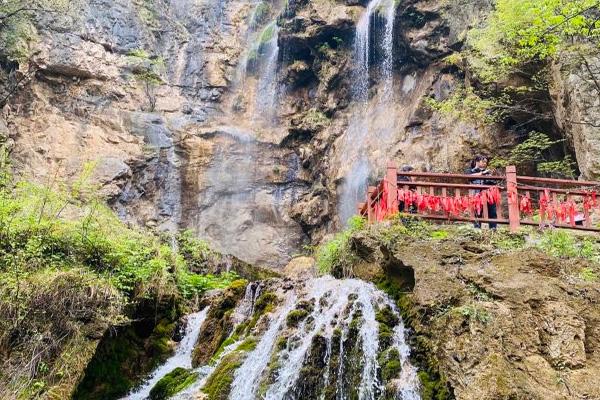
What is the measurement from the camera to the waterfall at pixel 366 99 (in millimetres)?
16062

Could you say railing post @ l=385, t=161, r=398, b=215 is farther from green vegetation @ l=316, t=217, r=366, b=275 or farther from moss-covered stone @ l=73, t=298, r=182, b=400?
moss-covered stone @ l=73, t=298, r=182, b=400

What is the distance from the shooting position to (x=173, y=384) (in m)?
6.77

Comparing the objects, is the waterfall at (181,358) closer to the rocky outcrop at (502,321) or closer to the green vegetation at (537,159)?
the rocky outcrop at (502,321)

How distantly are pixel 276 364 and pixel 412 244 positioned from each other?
2375mm

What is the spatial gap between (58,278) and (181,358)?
8.00ft

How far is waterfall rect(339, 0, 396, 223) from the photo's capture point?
16062mm

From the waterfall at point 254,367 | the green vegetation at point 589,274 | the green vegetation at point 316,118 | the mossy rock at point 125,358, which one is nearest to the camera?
the green vegetation at point 589,274

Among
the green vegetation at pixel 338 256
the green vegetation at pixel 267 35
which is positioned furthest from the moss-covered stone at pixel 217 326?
the green vegetation at pixel 267 35

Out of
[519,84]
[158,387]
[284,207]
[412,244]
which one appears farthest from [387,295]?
[284,207]

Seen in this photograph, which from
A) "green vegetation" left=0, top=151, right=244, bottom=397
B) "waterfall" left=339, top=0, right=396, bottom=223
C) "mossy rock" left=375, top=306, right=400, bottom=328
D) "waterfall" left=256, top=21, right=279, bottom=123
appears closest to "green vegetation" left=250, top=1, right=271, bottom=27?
"waterfall" left=256, top=21, right=279, bottom=123

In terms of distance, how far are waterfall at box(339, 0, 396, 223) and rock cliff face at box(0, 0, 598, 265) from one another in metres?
0.05

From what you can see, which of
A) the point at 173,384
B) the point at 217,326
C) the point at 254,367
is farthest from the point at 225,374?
the point at 217,326

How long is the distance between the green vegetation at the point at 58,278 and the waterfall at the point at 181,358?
1.87 ft

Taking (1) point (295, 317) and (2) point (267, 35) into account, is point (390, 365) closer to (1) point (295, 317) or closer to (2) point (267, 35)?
(1) point (295, 317)
